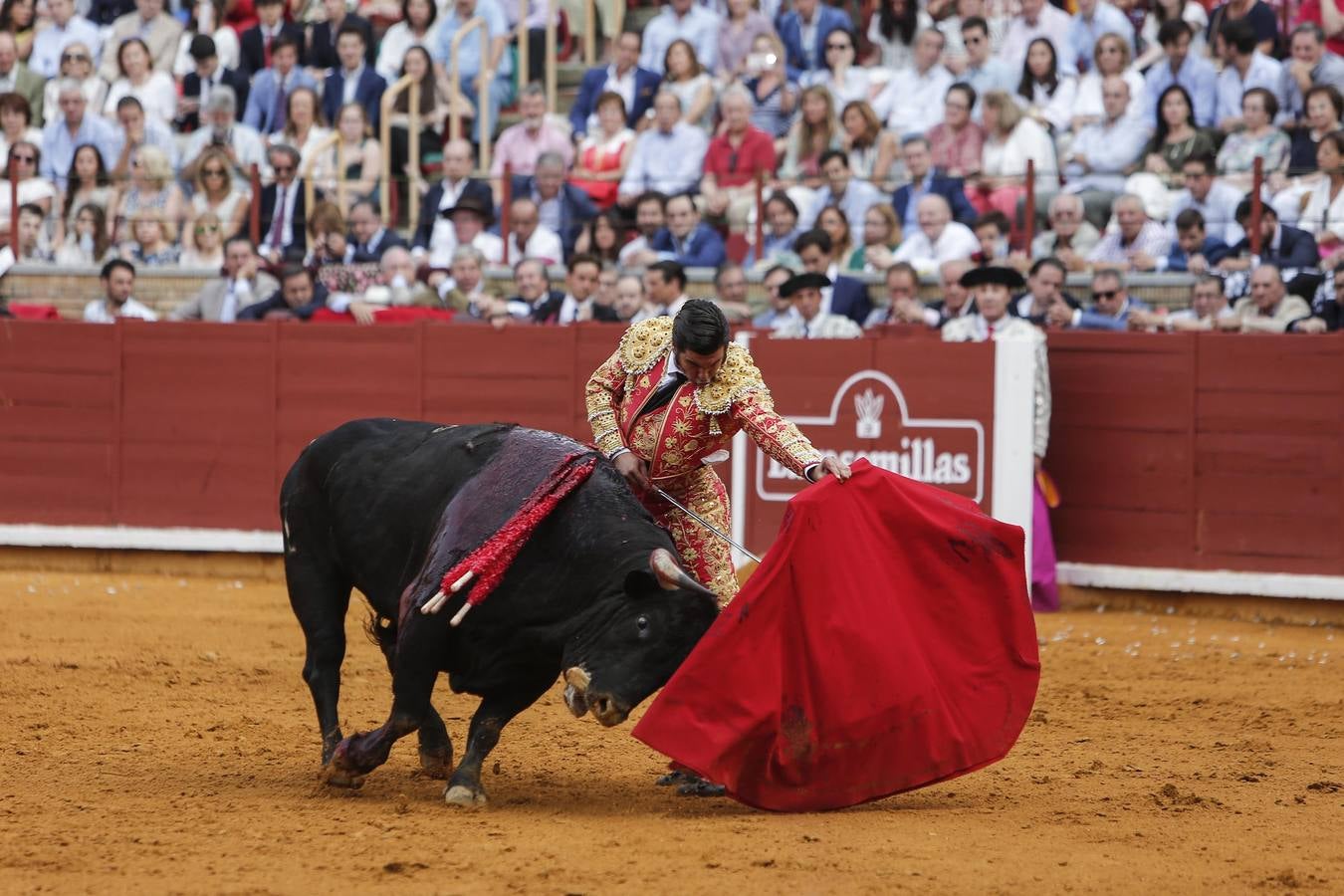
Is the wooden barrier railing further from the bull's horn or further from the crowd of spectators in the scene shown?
the bull's horn

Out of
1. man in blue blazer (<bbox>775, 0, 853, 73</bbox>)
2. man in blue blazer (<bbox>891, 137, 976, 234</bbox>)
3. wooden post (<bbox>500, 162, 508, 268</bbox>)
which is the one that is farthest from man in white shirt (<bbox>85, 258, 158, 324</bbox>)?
man in blue blazer (<bbox>891, 137, 976, 234</bbox>)

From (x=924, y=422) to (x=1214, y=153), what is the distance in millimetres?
2155

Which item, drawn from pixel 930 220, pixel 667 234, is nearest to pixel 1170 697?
pixel 930 220

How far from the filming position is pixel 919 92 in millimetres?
11211

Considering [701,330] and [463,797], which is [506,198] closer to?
[701,330]

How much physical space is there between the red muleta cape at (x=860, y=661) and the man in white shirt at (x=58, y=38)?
1067cm

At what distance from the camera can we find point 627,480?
4.99m

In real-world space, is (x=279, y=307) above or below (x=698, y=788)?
above

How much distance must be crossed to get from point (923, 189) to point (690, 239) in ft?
4.32

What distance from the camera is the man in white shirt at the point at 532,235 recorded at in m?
11.2

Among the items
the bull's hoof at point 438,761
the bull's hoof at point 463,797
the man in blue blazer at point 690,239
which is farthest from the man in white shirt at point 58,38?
the bull's hoof at point 463,797

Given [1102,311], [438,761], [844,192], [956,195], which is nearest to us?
[438,761]

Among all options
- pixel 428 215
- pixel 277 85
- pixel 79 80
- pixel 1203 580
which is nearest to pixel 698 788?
pixel 1203 580

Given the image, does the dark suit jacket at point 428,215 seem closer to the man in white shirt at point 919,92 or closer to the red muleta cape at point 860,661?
the man in white shirt at point 919,92
